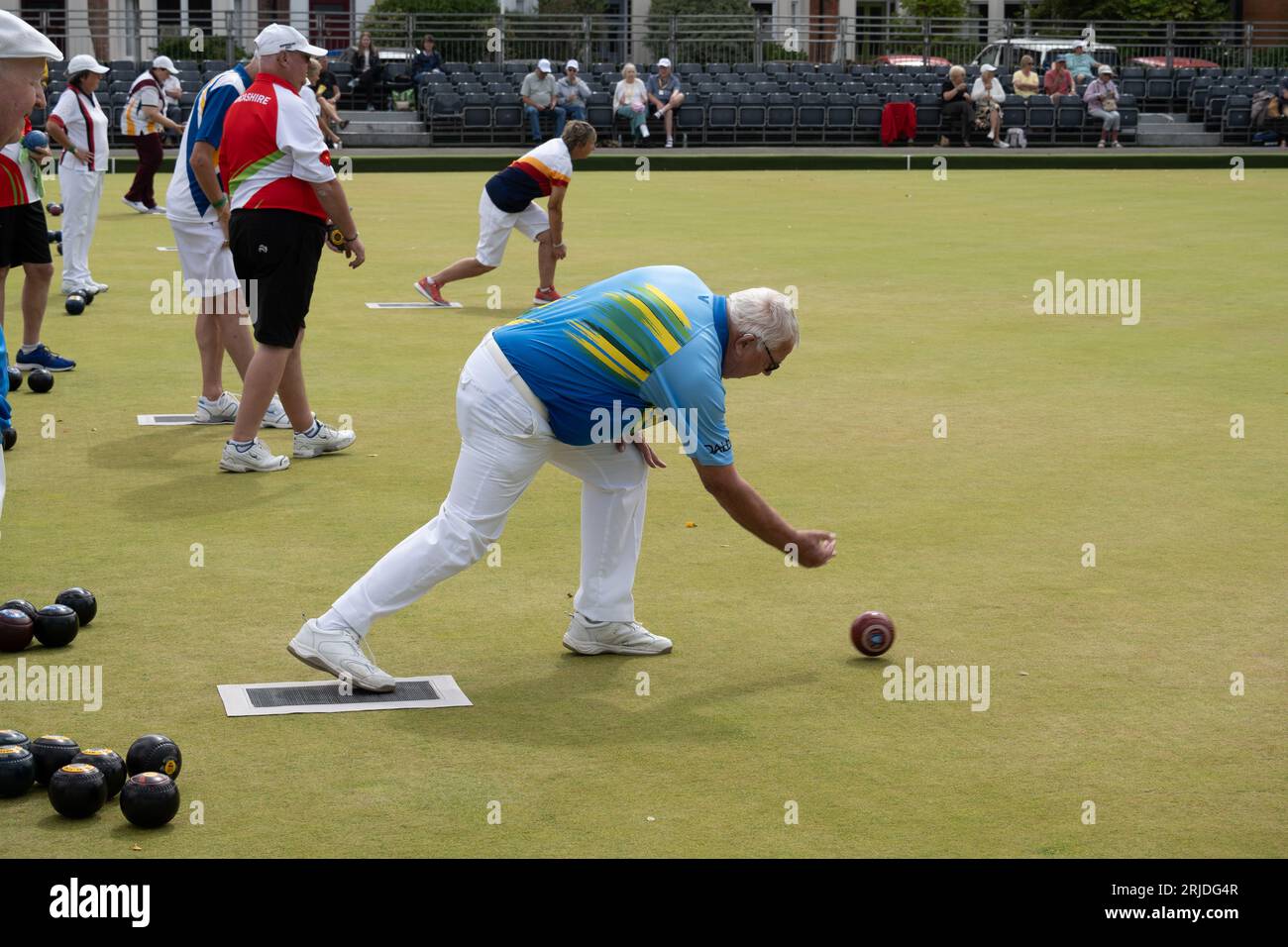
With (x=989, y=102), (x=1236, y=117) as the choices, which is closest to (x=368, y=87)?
(x=989, y=102)

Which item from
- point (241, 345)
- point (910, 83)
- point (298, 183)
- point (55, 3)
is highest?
point (55, 3)

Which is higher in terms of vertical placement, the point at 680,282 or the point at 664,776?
the point at 680,282

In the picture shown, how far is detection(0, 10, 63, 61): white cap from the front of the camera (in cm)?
309

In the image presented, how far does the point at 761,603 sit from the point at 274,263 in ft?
10.3

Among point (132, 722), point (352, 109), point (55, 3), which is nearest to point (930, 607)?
point (132, 722)

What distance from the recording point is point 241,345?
899cm

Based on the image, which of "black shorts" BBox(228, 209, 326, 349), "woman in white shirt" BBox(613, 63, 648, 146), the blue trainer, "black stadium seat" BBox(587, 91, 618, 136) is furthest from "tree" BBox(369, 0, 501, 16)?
"black shorts" BBox(228, 209, 326, 349)

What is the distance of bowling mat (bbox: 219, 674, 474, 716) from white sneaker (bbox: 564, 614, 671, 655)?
1.71 feet

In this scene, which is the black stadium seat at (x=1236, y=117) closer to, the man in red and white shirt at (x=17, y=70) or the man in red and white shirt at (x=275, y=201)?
the man in red and white shirt at (x=275, y=201)

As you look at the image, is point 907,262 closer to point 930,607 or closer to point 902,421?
point 902,421

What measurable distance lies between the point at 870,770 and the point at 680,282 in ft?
5.13

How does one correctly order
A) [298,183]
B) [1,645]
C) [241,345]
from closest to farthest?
[1,645] < [298,183] < [241,345]

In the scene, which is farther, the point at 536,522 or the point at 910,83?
the point at 910,83

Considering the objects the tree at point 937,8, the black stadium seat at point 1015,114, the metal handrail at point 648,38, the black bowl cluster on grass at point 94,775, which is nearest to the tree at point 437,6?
the metal handrail at point 648,38
